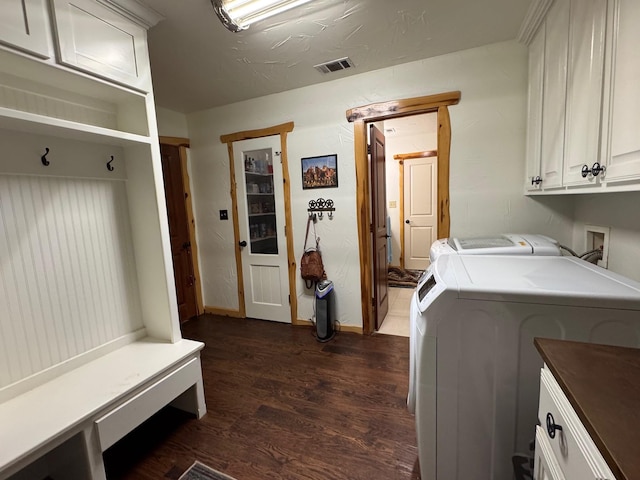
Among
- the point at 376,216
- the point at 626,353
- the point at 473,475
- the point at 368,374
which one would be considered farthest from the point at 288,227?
the point at 626,353

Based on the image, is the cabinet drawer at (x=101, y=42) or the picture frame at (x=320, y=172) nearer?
the cabinet drawer at (x=101, y=42)

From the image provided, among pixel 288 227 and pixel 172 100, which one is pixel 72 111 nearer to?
pixel 172 100

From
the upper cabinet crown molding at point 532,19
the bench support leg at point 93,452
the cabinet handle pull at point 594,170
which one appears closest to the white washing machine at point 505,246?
the cabinet handle pull at point 594,170

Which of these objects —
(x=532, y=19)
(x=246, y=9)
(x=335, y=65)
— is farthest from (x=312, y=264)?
(x=532, y=19)

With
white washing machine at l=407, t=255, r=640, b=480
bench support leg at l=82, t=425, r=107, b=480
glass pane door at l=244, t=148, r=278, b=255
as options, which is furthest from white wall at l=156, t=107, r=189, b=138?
white washing machine at l=407, t=255, r=640, b=480

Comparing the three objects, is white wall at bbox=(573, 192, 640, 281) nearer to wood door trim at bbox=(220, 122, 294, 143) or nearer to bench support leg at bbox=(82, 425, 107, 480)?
wood door trim at bbox=(220, 122, 294, 143)

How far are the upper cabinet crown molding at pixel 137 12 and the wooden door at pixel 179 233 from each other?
165cm

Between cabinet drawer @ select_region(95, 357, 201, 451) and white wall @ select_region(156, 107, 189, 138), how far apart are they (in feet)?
8.44

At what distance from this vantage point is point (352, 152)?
8.83 ft

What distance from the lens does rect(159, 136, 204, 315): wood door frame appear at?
3279 millimetres

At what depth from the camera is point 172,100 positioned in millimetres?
2922

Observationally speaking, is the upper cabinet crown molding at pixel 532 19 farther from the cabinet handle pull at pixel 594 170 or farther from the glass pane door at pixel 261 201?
the glass pane door at pixel 261 201

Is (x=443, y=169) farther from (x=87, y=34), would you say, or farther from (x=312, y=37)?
(x=87, y=34)

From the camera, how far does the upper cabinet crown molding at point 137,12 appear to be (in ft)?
4.78
